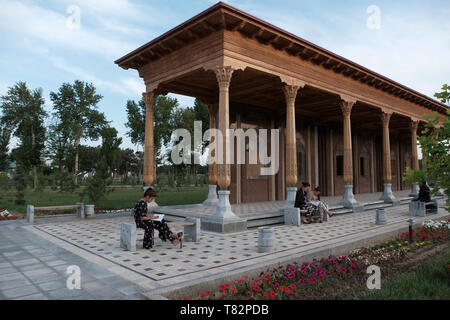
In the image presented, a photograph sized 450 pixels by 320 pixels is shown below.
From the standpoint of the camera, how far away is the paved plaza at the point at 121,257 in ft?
13.8

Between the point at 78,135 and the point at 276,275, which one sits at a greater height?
the point at 78,135

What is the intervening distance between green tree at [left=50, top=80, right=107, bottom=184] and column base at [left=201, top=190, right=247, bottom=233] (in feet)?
119

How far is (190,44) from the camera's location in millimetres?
9992

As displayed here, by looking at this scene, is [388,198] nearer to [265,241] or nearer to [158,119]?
[265,241]

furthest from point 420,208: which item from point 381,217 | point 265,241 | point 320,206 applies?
point 265,241

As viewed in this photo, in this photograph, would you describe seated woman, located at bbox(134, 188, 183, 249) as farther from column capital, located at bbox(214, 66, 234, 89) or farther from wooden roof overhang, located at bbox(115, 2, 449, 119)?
wooden roof overhang, located at bbox(115, 2, 449, 119)

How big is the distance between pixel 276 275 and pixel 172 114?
40.8 m

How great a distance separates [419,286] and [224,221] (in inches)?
196

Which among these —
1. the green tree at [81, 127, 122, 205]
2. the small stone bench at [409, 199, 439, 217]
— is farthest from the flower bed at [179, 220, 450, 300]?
the green tree at [81, 127, 122, 205]

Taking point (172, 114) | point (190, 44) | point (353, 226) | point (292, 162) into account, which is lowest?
point (353, 226)

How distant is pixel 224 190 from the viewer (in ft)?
29.0

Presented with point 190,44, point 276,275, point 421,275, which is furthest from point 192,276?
point 190,44

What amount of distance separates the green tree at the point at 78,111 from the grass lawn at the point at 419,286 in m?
41.4
